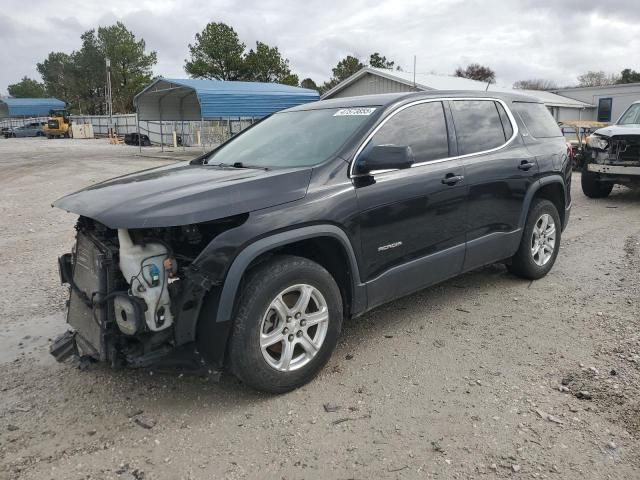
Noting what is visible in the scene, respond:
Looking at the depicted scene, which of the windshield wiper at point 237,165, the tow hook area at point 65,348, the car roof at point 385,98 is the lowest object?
the tow hook area at point 65,348

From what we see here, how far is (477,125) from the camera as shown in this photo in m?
4.54

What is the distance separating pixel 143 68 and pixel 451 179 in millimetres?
75417

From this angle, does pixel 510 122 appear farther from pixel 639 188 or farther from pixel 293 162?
pixel 639 188

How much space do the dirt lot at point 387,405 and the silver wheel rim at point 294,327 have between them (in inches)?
9.3

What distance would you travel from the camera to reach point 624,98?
33.9 meters

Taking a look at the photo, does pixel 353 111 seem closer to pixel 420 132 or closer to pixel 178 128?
pixel 420 132

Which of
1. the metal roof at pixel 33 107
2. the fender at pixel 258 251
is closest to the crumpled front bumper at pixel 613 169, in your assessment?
the fender at pixel 258 251

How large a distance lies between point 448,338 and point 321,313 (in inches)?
48.9

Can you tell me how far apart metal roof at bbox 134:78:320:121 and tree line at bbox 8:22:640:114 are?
2529 centimetres

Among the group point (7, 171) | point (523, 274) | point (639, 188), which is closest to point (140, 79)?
point (7, 171)

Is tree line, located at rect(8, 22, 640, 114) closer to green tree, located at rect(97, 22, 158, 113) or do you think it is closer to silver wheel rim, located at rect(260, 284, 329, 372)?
green tree, located at rect(97, 22, 158, 113)

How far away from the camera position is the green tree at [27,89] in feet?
336

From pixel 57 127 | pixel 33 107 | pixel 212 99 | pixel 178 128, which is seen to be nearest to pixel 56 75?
pixel 33 107

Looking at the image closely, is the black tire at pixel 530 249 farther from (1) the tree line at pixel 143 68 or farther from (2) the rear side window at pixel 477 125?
(1) the tree line at pixel 143 68
